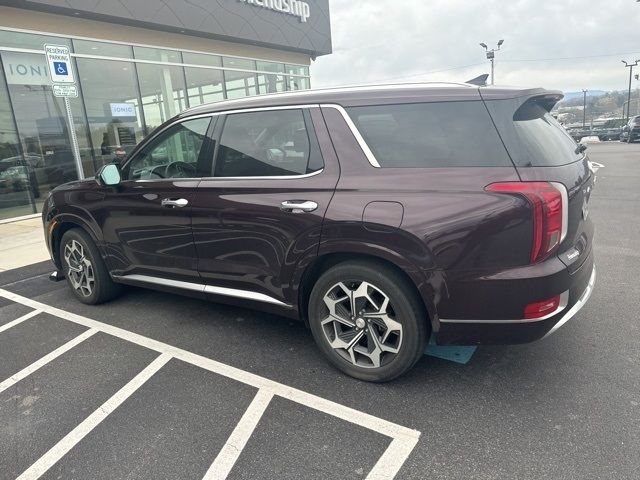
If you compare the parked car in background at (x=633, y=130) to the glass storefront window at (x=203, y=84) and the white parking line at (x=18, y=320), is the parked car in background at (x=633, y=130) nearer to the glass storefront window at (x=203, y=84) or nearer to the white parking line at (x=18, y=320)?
the glass storefront window at (x=203, y=84)

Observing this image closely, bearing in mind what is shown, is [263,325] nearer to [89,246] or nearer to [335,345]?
[335,345]

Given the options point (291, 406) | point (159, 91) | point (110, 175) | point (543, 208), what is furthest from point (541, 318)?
point (159, 91)

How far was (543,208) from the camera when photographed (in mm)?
2373

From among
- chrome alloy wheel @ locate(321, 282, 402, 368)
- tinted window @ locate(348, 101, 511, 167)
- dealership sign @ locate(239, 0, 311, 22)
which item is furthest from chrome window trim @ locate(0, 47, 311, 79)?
chrome alloy wheel @ locate(321, 282, 402, 368)

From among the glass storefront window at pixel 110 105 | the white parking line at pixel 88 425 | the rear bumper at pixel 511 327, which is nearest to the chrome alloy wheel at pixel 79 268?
the white parking line at pixel 88 425

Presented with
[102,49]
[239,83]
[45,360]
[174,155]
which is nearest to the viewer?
[45,360]

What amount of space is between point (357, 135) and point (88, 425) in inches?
91.4

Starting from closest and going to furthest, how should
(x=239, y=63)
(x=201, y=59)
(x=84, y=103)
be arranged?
(x=84, y=103), (x=201, y=59), (x=239, y=63)

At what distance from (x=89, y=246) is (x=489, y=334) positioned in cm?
358

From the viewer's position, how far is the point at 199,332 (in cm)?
381

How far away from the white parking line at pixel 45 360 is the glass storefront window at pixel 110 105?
8135 mm

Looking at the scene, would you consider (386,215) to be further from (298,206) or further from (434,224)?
(298,206)

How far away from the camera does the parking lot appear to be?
228 centimetres

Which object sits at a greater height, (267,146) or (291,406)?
(267,146)
